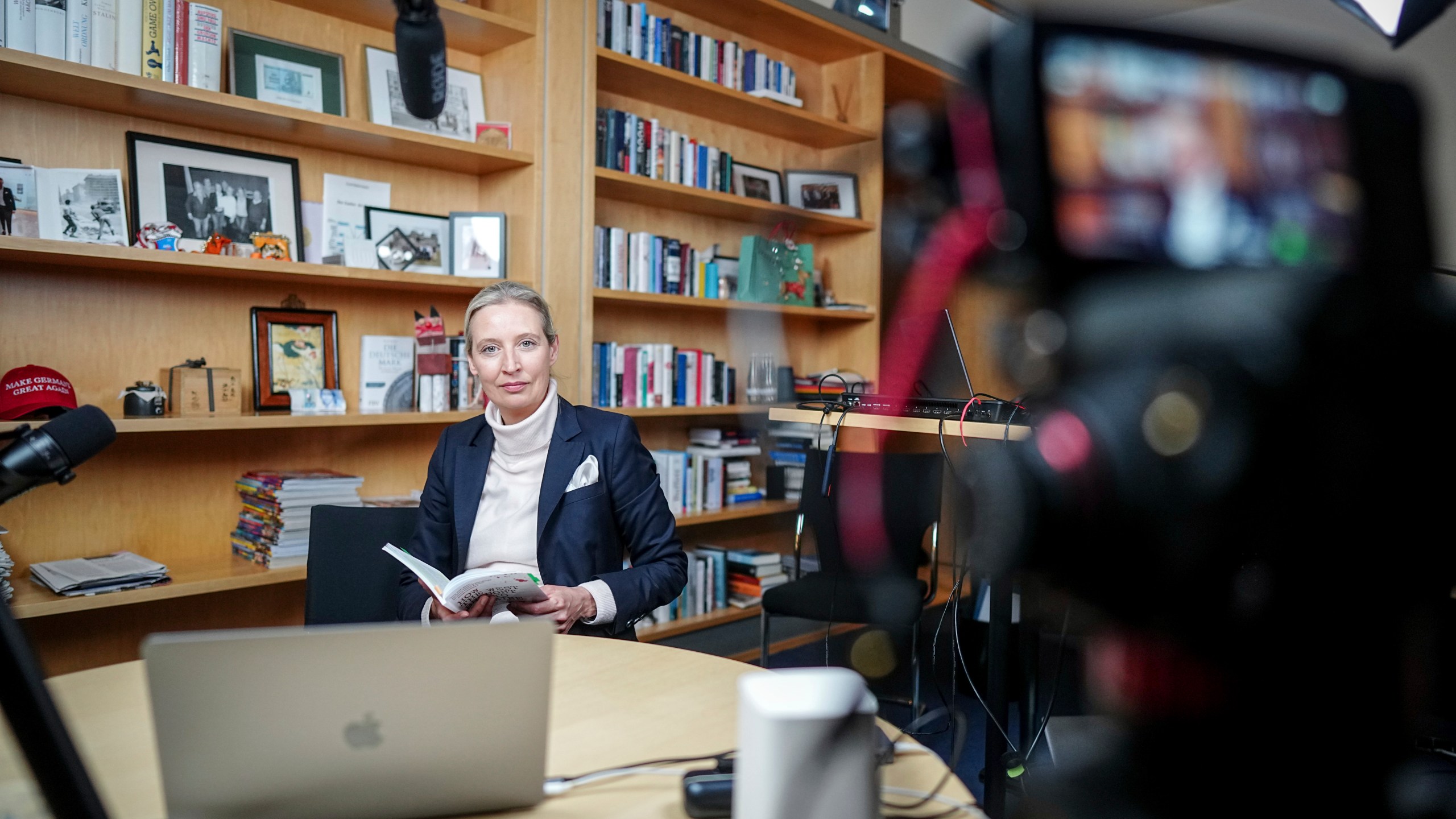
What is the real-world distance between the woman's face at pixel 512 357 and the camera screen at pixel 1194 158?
1.57 metres

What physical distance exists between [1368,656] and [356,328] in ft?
8.65

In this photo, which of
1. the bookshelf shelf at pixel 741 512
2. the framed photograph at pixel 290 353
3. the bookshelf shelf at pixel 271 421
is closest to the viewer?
the bookshelf shelf at pixel 271 421

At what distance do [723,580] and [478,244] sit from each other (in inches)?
61.4

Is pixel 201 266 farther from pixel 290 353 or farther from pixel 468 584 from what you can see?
pixel 468 584

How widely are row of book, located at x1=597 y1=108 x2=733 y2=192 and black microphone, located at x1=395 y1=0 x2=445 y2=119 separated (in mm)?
2025

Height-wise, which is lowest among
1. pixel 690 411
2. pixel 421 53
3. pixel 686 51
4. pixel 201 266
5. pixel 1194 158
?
pixel 690 411

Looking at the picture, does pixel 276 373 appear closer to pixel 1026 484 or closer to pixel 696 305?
pixel 696 305

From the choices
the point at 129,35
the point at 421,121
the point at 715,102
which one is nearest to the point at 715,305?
the point at 715,102

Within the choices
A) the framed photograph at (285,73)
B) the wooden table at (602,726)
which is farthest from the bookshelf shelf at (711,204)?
the wooden table at (602,726)

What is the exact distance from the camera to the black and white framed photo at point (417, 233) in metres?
2.69

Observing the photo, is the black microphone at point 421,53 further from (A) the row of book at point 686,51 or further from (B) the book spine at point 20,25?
(A) the row of book at point 686,51

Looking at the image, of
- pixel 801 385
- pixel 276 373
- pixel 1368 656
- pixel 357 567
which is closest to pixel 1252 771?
pixel 1368 656

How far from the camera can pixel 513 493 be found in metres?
1.91

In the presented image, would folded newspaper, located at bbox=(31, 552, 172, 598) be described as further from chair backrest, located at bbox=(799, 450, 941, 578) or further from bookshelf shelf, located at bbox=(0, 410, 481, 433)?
chair backrest, located at bbox=(799, 450, 941, 578)
